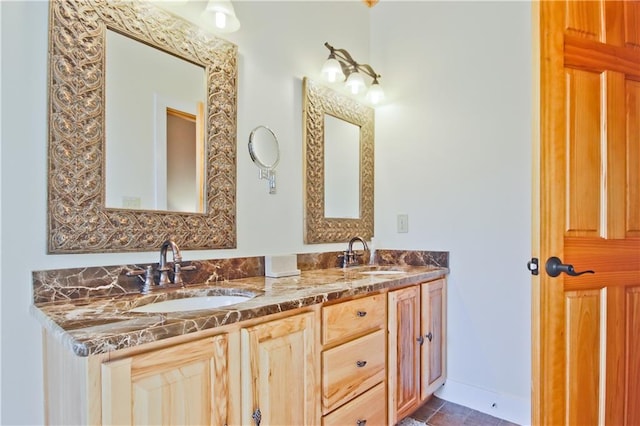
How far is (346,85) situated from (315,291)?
1483 mm

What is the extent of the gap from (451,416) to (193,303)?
5.25 feet

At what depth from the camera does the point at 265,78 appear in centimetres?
183

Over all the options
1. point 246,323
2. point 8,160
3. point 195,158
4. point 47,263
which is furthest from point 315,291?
point 8,160

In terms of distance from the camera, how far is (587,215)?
3.83 feet

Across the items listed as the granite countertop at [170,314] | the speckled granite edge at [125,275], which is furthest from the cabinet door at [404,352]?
the speckled granite edge at [125,275]

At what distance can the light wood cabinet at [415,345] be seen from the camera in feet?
5.42

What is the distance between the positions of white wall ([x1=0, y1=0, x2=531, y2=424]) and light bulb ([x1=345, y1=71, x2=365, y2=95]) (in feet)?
0.74

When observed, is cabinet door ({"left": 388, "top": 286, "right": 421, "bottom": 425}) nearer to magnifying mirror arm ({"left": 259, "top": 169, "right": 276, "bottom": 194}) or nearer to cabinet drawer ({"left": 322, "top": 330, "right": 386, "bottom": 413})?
cabinet drawer ({"left": 322, "top": 330, "right": 386, "bottom": 413})

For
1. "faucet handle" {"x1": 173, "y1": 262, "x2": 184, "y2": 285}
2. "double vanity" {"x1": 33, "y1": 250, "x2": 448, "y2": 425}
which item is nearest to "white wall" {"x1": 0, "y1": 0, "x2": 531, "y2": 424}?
"faucet handle" {"x1": 173, "y1": 262, "x2": 184, "y2": 285}

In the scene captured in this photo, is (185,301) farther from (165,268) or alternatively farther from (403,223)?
(403,223)

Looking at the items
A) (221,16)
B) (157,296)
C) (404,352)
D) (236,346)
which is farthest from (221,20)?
(404,352)

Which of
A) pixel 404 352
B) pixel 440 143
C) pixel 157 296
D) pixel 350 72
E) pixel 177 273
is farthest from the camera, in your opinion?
pixel 350 72

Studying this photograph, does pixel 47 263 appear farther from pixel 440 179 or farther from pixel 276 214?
pixel 440 179

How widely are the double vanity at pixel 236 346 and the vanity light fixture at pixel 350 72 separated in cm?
113
